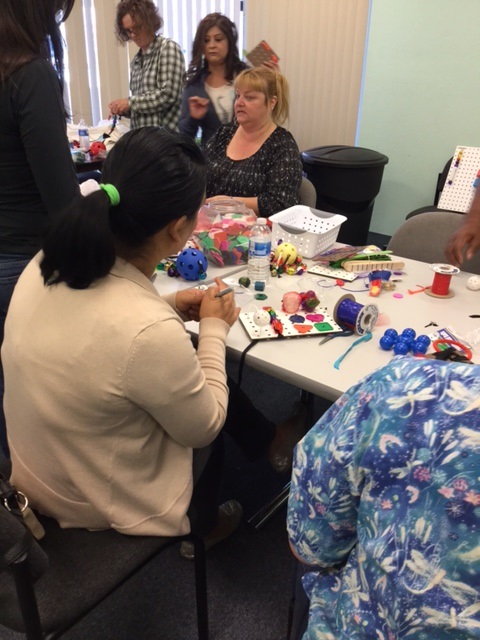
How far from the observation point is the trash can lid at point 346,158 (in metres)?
3.37

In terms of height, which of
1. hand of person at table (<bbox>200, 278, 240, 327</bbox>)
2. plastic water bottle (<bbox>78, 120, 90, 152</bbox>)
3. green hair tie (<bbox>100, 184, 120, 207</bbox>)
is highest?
green hair tie (<bbox>100, 184, 120, 207</bbox>)

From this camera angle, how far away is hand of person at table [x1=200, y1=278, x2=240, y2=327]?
1214mm

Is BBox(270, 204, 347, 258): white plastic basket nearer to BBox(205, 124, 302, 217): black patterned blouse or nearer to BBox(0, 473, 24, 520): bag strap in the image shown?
BBox(205, 124, 302, 217): black patterned blouse

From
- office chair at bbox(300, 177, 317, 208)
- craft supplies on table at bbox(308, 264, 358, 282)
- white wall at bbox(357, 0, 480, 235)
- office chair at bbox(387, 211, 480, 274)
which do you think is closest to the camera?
craft supplies on table at bbox(308, 264, 358, 282)

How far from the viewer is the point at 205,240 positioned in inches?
70.3

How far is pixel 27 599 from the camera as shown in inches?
32.2

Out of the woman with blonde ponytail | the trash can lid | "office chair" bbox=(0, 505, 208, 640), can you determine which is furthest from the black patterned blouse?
"office chair" bbox=(0, 505, 208, 640)

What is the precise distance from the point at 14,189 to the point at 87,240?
0.78m

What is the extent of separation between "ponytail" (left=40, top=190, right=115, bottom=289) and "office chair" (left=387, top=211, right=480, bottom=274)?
4.70 feet

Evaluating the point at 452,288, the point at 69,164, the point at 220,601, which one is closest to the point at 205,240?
the point at 69,164

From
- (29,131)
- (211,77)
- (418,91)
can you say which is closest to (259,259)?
(29,131)

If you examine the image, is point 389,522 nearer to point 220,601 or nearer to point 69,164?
point 220,601

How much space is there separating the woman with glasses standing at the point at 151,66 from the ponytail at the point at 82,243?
2544 mm

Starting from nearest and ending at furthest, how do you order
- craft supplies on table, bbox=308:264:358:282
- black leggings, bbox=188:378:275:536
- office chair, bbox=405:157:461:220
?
black leggings, bbox=188:378:275:536 → craft supplies on table, bbox=308:264:358:282 → office chair, bbox=405:157:461:220
